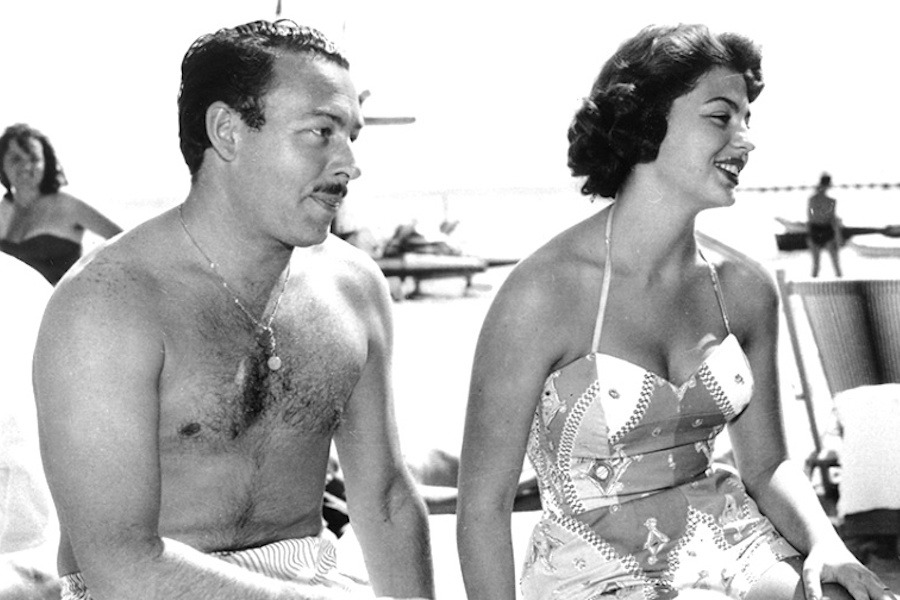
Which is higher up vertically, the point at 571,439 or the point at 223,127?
the point at 223,127

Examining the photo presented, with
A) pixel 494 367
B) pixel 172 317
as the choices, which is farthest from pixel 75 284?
pixel 494 367

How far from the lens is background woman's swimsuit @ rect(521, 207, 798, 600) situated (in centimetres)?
239

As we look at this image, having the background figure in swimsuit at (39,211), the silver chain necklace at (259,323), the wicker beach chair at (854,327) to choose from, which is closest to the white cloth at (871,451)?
the wicker beach chair at (854,327)

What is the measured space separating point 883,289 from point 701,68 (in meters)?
2.19

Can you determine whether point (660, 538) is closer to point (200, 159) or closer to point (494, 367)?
point (494, 367)

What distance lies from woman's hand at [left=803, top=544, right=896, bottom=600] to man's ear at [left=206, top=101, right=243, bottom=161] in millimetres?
1364

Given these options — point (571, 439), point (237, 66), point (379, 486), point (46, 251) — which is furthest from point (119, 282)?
point (46, 251)

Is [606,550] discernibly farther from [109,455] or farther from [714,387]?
[109,455]

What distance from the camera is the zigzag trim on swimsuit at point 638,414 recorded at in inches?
94.7

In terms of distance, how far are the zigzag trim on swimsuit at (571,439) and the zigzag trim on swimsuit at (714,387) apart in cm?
24

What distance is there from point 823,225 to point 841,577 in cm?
1574

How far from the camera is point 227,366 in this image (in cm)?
204

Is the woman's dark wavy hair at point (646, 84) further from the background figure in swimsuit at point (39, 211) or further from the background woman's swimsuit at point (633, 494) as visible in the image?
the background figure in swimsuit at point (39, 211)

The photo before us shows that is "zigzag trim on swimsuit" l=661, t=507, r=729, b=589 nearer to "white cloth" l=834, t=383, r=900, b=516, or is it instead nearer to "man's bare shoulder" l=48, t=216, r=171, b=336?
"man's bare shoulder" l=48, t=216, r=171, b=336
